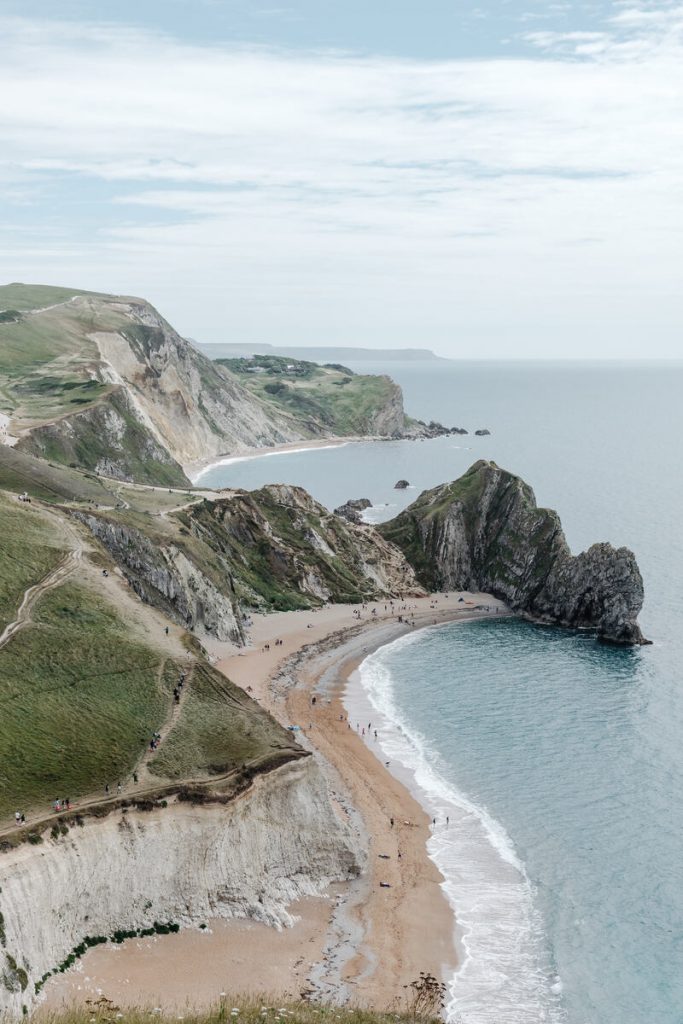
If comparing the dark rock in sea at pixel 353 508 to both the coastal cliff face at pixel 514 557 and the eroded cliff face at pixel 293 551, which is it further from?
the eroded cliff face at pixel 293 551

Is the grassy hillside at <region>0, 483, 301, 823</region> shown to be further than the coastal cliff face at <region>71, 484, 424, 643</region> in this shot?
No

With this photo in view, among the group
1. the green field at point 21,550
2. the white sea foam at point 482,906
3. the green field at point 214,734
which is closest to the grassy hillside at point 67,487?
the green field at point 21,550

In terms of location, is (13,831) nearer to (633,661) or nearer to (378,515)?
(633,661)

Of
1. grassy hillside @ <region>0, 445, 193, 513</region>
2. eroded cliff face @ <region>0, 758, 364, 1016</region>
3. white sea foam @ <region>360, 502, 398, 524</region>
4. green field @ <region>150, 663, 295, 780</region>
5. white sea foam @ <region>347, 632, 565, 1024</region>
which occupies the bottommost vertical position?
white sea foam @ <region>347, 632, 565, 1024</region>

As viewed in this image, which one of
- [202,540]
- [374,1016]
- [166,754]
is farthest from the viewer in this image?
[202,540]

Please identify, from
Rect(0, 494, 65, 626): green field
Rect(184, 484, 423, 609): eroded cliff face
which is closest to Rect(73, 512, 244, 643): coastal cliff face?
Rect(0, 494, 65, 626): green field

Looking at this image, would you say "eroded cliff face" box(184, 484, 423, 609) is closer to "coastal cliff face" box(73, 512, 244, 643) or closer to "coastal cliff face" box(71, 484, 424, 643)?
"coastal cliff face" box(71, 484, 424, 643)

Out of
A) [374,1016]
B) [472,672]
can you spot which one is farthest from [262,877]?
[472,672]
